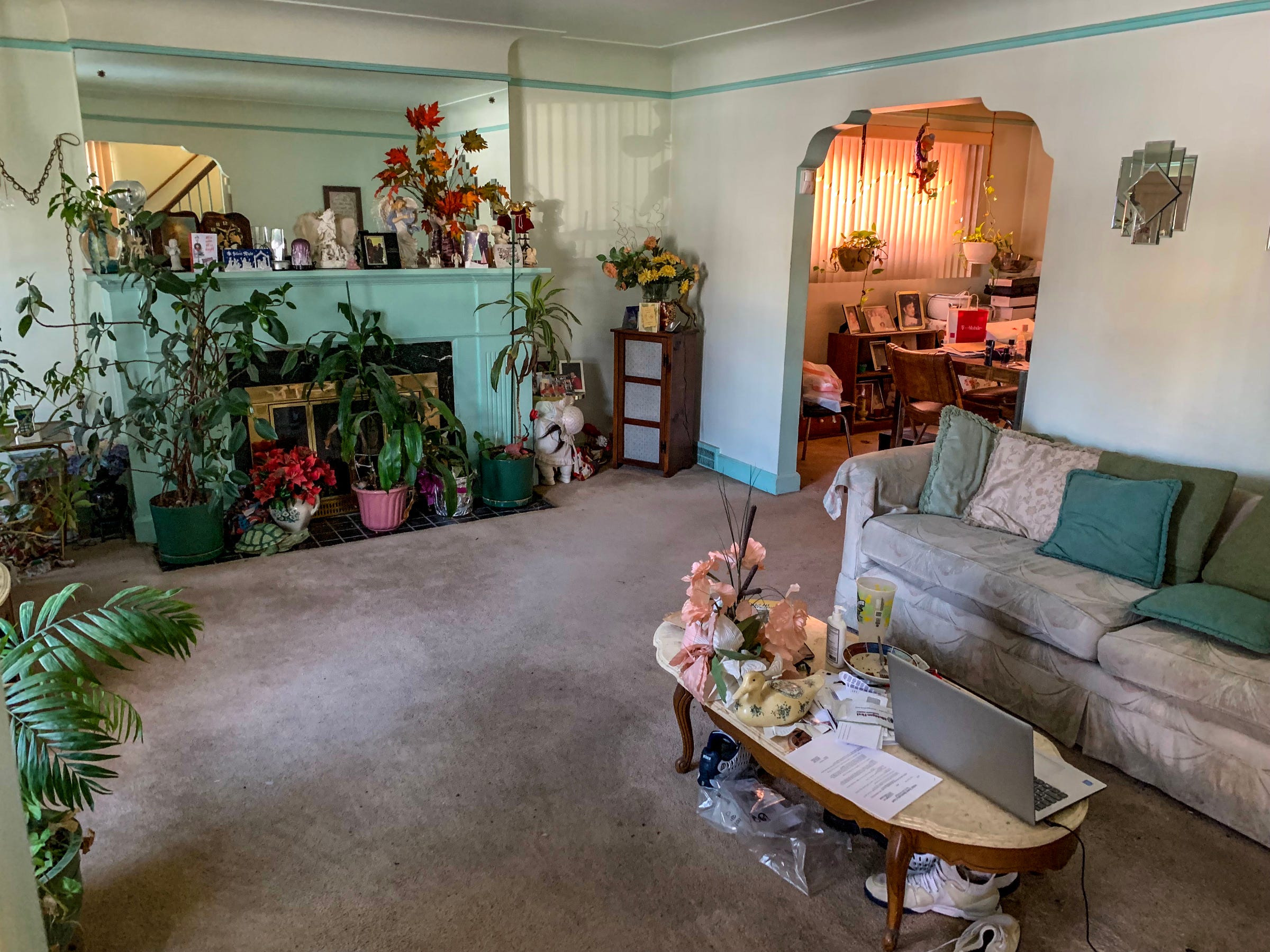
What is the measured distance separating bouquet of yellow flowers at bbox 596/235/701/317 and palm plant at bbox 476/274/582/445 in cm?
37

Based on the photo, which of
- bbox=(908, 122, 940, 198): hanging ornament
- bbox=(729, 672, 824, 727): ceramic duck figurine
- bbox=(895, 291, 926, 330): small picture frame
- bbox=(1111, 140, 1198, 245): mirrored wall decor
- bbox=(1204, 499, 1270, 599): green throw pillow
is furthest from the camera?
bbox=(895, 291, 926, 330): small picture frame

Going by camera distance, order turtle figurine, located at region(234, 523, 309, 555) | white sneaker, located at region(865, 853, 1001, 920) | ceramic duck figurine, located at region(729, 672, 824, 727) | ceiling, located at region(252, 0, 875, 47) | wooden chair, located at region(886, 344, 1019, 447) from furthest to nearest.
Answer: wooden chair, located at region(886, 344, 1019, 447) < turtle figurine, located at region(234, 523, 309, 555) < ceiling, located at region(252, 0, 875, 47) < ceramic duck figurine, located at region(729, 672, 824, 727) < white sneaker, located at region(865, 853, 1001, 920)

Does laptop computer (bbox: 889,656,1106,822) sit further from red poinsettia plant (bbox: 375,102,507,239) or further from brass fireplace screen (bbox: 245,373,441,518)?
red poinsettia plant (bbox: 375,102,507,239)

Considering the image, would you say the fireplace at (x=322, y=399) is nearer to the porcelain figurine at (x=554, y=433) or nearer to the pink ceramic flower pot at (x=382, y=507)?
the pink ceramic flower pot at (x=382, y=507)

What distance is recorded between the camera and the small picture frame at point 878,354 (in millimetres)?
6789

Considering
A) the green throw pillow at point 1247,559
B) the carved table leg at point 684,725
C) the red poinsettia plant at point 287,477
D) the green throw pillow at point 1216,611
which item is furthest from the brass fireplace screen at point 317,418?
the green throw pillow at point 1247,559

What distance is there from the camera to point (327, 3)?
4332 millimetres

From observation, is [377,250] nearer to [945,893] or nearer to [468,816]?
[468,816]

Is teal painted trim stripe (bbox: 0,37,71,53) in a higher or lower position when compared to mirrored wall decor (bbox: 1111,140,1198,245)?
higher

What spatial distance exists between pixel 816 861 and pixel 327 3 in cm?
429

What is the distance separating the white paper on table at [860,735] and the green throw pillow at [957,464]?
163cm

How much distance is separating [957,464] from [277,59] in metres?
3.77

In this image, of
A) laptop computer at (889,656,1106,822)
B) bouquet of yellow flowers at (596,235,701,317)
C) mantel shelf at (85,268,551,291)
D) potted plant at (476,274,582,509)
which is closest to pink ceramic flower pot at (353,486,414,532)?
potted plant at (476,274,582,509)

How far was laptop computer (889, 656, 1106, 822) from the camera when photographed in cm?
184
